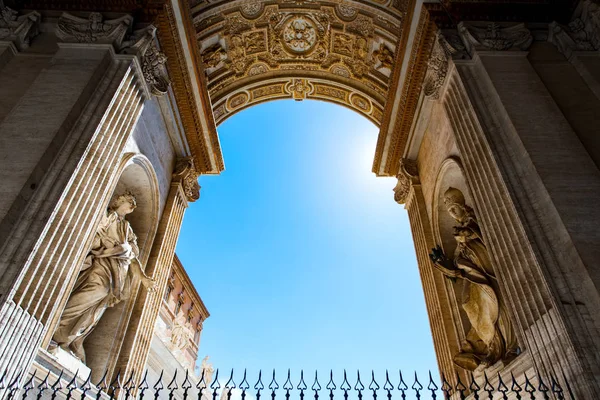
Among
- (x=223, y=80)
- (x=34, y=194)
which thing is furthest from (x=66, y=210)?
(x=223, y=80)

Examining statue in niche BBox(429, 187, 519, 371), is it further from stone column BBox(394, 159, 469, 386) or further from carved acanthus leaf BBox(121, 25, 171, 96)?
carved acanthus leaf BBox(121, 25, 171, 96)

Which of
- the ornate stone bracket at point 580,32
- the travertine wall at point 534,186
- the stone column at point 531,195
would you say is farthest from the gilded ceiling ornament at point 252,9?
the ornate stone bracket at point 580,32

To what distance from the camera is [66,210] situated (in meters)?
5.98

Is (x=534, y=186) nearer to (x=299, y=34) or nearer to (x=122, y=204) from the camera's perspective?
(x=122, y=204)

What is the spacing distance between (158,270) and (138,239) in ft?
3.01

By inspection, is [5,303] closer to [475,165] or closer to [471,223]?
[475,165]

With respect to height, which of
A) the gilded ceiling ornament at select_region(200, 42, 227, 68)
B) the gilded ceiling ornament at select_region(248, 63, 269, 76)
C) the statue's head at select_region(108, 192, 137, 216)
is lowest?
the statue's head at select_region(108, 192, 137, 216)

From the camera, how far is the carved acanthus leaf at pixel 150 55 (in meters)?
8.31

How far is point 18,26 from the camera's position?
8484mm

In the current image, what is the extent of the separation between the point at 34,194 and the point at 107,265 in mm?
2549

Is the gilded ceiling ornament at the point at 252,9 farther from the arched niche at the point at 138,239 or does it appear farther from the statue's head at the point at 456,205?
the statue's head at the point at 456,205

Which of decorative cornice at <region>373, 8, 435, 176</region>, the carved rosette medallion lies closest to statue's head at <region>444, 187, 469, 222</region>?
decorative cornice at <region>373, 8, 435, 176</region>

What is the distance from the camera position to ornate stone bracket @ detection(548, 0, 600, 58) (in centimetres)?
845

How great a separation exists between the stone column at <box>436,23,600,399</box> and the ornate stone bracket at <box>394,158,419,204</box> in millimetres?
3535
